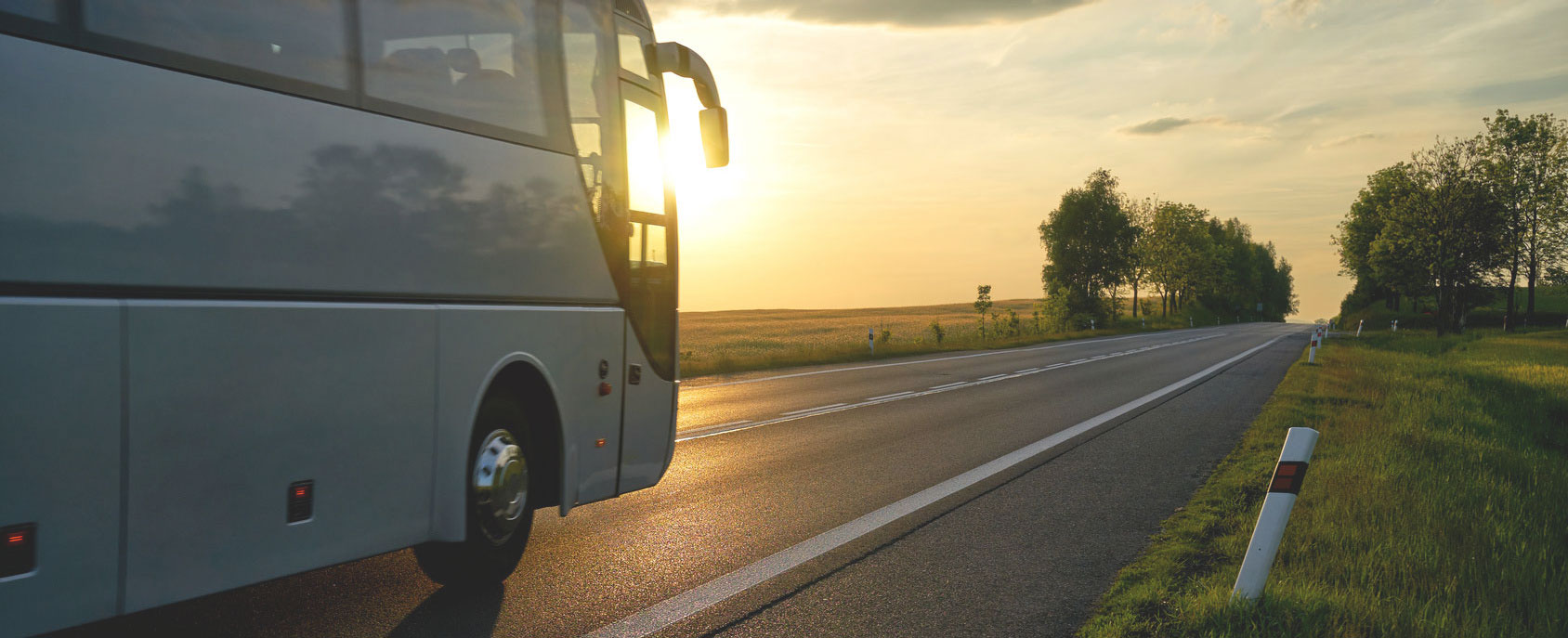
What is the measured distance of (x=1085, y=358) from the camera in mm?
26391

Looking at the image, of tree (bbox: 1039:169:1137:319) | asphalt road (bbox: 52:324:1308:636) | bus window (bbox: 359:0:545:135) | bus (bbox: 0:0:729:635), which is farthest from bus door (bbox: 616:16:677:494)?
tree (bbox: 1039:169:1137:319)

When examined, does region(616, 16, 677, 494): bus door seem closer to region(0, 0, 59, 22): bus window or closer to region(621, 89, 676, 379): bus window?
region(621, 89, 676, 379): bus window

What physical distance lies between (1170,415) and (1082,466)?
486 centimetres

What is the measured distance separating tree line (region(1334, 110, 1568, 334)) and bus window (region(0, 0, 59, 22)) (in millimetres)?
50023

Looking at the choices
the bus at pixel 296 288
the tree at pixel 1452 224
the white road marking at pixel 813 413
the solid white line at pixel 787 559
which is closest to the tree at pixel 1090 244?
the tree at pixel 1452 224

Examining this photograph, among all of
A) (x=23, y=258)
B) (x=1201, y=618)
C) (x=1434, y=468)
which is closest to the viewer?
(x=23, y=258)

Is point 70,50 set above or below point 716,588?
above

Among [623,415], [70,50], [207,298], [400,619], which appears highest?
[70,50]

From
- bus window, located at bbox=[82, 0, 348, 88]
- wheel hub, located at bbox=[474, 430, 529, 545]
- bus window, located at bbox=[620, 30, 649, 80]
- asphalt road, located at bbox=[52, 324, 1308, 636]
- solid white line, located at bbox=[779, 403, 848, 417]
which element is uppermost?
bus window, located at bbox=[620, 30, 649, 80]

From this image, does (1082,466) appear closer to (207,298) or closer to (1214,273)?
(207,298)

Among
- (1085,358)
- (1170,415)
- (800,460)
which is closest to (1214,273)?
(1085,358)

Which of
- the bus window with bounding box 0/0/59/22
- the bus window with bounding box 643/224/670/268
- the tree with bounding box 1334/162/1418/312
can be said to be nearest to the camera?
the bus window with bounding box 0/0/59/22

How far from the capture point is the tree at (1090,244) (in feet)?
250

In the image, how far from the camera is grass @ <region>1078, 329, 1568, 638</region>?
4363mm
